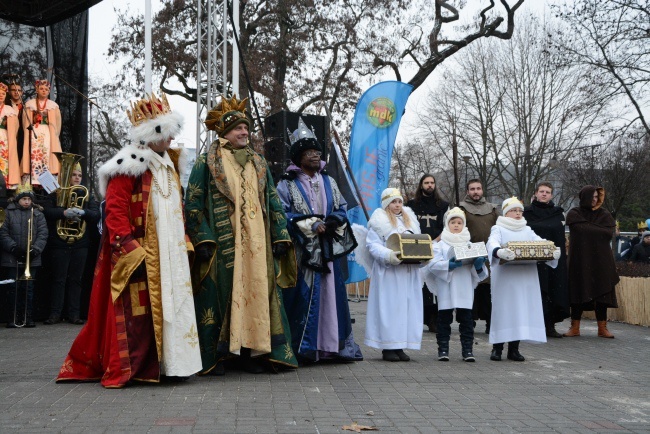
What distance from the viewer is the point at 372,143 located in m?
13.5

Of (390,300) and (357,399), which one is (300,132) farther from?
(357,399)

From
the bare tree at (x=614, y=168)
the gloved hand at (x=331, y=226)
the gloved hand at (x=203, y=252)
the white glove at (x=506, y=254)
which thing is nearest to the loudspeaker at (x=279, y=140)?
the gloved hand at (x=331, y=226)

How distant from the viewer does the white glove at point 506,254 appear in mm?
8859

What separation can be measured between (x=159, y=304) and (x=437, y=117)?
97.0 ft

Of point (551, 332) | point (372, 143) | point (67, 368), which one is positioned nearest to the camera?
point (67, 368)

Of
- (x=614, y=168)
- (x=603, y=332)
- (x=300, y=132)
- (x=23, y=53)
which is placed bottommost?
(x=603, y=332)

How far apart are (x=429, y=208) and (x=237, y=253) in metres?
5.10

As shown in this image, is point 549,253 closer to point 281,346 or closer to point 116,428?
point 281,346

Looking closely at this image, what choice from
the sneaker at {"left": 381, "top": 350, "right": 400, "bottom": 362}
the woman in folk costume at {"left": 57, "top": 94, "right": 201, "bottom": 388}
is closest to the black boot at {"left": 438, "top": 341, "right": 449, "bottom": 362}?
the sneaker at {"left": 381, "top": 350, "right": 400, "bottom": 362}

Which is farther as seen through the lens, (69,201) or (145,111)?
(69,201)

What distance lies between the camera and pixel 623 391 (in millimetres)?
7375

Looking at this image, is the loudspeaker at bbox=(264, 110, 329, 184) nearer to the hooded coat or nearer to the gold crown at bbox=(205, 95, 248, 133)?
the gold crown at bbox=(205, 95, 248, 133)

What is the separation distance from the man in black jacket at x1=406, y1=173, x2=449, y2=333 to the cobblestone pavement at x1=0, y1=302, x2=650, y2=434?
303cm

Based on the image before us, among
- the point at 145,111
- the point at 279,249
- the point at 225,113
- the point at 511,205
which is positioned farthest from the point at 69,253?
the point at 511,205
